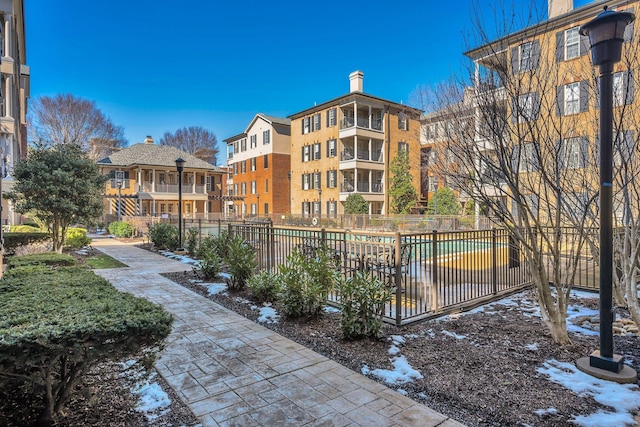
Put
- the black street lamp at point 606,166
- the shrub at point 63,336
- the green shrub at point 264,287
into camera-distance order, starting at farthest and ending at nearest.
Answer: the green shrub at point 264,287, the black street lamp at point 606,166, the shrub at point 63,336

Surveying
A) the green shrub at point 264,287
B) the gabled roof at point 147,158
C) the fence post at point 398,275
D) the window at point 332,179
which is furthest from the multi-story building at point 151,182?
the fence post at point 398,275

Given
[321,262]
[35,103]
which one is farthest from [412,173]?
[35,103]

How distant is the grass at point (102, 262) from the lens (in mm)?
10802

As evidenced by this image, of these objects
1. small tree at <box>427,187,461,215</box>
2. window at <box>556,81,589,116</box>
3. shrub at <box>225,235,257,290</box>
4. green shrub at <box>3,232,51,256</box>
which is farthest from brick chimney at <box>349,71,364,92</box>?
window at <box>556,81,589,116</box>

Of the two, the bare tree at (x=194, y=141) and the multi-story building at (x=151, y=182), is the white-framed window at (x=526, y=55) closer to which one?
the multi-story building at (x=151, y=182)

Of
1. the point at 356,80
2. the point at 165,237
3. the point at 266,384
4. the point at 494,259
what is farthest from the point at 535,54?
the point at 356,80

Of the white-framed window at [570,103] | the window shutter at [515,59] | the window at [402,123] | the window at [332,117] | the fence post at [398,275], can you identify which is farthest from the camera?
the window at [332,117]

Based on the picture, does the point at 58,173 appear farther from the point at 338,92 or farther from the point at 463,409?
the point at 338,92

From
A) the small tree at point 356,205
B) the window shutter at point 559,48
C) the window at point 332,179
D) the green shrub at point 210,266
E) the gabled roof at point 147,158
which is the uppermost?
the gabled roof at point 147,158

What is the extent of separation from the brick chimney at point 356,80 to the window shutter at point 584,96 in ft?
86.4

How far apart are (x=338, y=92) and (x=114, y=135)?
985 inches

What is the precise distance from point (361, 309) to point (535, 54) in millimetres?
3923

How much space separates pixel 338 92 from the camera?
107ft

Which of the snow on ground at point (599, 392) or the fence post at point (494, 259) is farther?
the fence post at point (494, 259)
